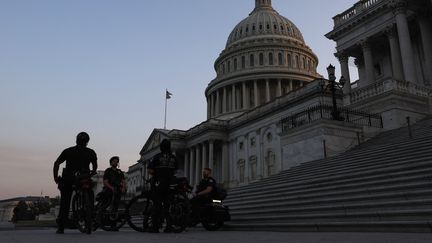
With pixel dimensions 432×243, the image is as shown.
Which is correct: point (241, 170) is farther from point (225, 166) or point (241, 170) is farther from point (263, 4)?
point (263, 4)

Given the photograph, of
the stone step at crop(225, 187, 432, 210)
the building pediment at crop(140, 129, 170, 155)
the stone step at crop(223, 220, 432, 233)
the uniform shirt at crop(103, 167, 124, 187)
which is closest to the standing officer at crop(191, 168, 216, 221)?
the stone step at crop(223, 220, 432, 233)

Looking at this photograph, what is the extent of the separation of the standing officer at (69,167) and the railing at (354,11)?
29.7 meters

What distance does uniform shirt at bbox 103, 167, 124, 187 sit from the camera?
385 inches

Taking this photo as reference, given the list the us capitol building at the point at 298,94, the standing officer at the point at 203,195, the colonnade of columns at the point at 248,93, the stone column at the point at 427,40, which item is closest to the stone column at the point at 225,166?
the us capitol building at the point at 298,94

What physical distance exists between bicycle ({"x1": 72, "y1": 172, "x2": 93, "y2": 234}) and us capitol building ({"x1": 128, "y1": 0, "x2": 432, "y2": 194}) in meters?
13.9

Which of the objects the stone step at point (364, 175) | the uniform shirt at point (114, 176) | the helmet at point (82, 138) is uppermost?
the helmet at point (82, 138)

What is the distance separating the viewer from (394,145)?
50.8 feet

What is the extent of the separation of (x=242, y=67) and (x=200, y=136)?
84.4ft

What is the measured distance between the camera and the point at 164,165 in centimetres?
848

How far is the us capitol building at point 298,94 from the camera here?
22484 mm

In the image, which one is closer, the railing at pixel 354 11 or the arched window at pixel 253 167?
the railing at pixel 354 11

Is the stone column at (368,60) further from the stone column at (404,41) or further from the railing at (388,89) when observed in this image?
the railing at (388,89)

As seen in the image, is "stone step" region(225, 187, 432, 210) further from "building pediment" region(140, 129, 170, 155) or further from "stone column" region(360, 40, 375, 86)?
"building pediment" region(140, 129, 170, 155)

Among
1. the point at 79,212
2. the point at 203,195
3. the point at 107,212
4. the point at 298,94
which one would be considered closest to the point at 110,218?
the point at 107,212
